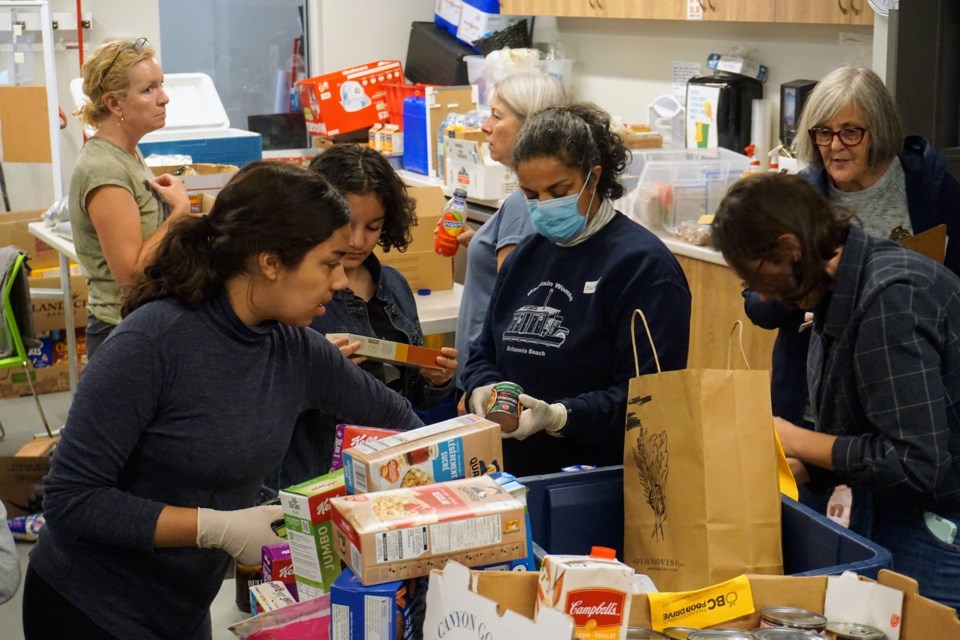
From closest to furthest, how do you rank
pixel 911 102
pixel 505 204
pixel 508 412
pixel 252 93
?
pixel 508 412 → pixel 505 204 → pixel 911 102 → pixel 252 93

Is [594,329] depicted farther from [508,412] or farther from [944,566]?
[944,566]

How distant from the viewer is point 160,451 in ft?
5.61

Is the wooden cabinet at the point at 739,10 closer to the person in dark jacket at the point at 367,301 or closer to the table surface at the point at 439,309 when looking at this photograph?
the table surface at the point at 439,309

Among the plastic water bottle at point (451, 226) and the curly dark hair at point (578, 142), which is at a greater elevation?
the curly dark hair at point (578, 142)

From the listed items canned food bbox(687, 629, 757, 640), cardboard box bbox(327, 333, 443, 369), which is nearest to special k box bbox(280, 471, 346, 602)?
canned food bbox(687, 629, 757, 640)

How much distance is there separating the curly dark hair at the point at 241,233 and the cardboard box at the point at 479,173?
298 cm

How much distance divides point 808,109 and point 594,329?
1.17m

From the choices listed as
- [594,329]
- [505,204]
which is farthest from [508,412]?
[505,204]

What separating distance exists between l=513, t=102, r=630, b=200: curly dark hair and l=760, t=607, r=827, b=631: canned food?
3.49 ft

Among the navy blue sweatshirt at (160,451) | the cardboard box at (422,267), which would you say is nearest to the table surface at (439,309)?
the cardboard box at (422,267)

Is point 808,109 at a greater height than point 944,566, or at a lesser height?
greater

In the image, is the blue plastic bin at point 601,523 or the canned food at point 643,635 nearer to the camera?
the canned food at point 643,635

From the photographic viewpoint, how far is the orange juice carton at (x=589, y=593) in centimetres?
132

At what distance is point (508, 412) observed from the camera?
6.45ft
